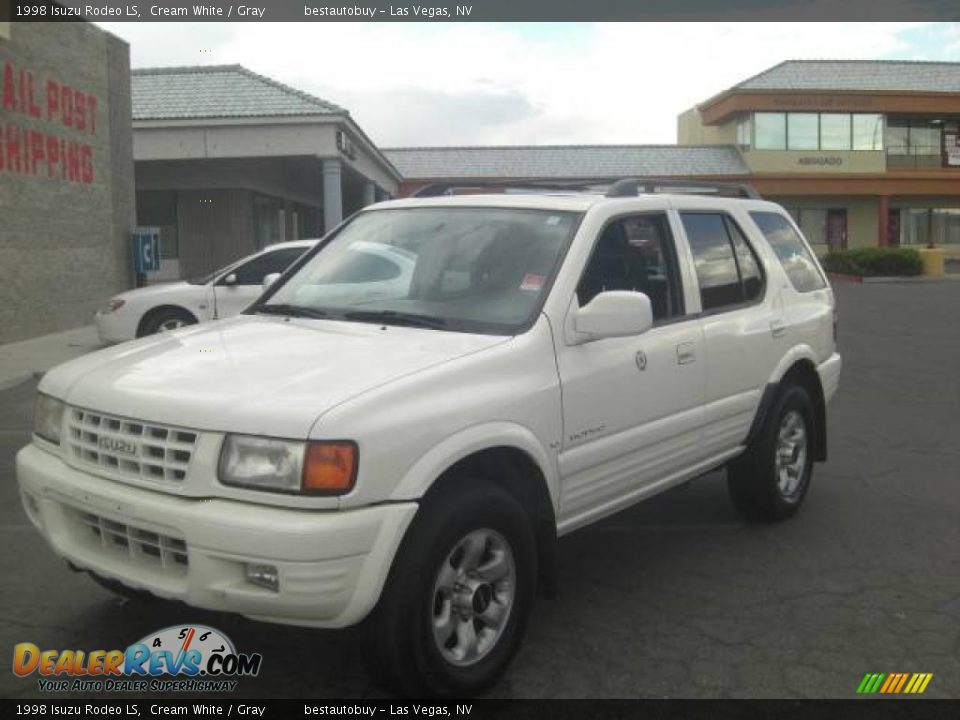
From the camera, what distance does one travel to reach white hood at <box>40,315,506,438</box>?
10.1ft

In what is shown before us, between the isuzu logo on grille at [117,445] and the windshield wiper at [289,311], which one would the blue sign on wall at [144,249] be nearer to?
the windshield wiper at [289,311]

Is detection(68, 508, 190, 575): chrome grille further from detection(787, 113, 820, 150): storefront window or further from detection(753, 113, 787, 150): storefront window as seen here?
detection(787, 113, 820, 150): storefront window

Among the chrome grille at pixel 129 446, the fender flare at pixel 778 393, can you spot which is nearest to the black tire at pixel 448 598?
the chrome grille at pixel 129 446

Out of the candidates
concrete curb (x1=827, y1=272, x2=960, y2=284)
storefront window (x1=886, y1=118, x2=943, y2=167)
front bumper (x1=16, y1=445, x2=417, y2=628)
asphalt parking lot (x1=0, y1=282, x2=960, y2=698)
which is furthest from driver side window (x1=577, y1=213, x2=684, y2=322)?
storefront window (x1=886, y1=118, x2=943, y2=167)

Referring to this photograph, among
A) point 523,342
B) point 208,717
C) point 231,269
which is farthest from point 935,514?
point 231,269

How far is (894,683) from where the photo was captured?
358 centimetres

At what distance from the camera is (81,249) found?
52.4ft

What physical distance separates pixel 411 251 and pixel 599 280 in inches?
33.7

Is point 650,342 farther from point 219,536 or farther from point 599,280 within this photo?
point 219,536

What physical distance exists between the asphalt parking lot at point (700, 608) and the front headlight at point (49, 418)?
0.82 metres

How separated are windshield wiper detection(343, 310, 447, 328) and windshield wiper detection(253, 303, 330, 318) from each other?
0.57ft

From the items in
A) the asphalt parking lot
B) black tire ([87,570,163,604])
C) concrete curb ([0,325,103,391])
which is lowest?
the asphalt parking lot

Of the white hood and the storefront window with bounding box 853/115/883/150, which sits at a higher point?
the storefront window with bounding box 853/115/883/150

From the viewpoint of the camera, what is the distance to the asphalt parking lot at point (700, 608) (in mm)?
3602
